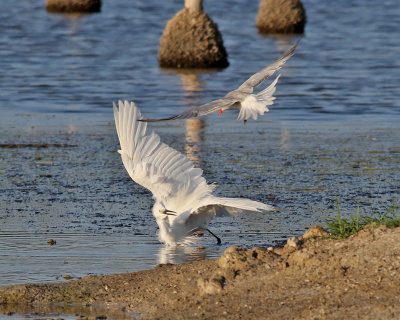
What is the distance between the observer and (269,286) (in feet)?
19.4

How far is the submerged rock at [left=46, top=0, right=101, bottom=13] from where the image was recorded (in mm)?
34469

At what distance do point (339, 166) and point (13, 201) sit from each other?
379 cm

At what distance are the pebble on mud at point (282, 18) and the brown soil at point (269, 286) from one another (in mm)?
21364

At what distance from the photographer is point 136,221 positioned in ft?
27.2

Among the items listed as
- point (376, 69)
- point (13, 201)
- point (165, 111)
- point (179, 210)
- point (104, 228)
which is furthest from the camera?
point (376, 69)

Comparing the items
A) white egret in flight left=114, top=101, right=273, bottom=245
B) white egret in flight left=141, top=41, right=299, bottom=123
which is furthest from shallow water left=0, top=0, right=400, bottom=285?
white egret in flight left=141, top=41, right=299, bottom=123

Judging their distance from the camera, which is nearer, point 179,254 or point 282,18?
point 179,254

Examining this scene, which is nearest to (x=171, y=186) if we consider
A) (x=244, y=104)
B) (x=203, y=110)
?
(x=203, y=110)

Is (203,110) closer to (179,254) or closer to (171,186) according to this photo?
(171,186)

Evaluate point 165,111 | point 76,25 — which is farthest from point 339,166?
point 76,25

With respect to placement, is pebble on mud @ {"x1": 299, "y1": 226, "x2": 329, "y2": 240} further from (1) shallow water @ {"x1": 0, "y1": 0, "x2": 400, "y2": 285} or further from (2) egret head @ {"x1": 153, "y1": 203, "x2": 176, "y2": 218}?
(2) egret head @ {"x1": 153, "y1": 203, "x2": 176, "y2": 218}

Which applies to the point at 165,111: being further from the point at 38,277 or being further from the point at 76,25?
the point at 76,25

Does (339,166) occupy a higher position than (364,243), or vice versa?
(364,243)

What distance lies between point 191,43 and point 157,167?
1229 centimetres
